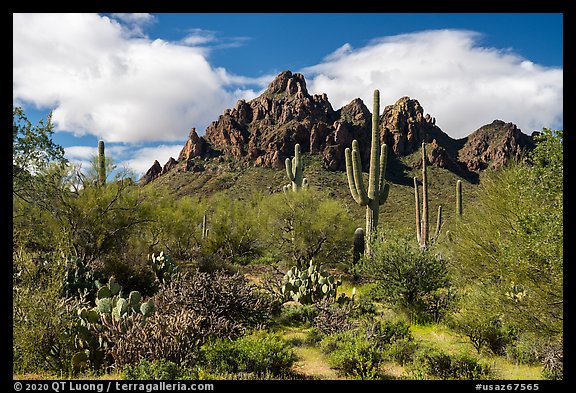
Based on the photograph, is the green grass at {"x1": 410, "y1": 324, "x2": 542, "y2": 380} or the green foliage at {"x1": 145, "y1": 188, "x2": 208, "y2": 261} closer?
the green grass at {"x1": 410, "y1": 324, "x2": 542, "y2": 380}

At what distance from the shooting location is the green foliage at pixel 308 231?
18.9m

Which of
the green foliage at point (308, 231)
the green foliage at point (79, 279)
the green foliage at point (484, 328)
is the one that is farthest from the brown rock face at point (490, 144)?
the green foliage at point (79, 279)

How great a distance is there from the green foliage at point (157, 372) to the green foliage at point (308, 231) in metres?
12.7

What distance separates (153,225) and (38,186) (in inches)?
355

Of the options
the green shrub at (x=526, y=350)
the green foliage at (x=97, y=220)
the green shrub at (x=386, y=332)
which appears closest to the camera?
→ the green shrub at (x=526, y=350)

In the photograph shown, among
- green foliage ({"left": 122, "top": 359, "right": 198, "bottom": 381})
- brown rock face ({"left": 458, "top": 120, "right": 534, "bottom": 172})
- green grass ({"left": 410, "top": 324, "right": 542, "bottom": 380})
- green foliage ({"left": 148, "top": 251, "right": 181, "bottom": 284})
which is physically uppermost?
brown rock face ({"left": 458, "top": 120, "right": 534, "bottom": 172})

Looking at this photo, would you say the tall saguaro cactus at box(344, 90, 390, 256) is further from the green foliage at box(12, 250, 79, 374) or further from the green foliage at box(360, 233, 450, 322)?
the green foliage at box(12, 250, 79, 374)

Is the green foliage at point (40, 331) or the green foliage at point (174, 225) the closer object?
the green foliage at point (40, 331)

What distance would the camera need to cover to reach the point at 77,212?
13.7 metres

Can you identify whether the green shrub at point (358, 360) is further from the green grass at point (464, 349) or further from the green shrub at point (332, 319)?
the green grass at point (464, 349)

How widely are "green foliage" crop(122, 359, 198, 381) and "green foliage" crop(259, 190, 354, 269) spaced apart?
1274 centimetres

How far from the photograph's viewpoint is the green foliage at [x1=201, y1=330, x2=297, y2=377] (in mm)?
6484

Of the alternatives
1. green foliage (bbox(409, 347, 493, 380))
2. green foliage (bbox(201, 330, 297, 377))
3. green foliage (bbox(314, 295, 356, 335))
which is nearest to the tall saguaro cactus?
green foliage (bbox(314, 295, 356, 335))
